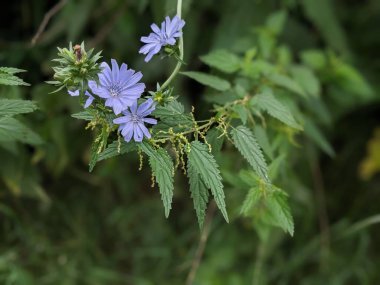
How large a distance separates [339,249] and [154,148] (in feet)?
6.12

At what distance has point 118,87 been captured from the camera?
4.51 feet

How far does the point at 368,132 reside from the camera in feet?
11.0

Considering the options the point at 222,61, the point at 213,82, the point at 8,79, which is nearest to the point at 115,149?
the point at 8,79

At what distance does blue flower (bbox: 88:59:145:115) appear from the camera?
1347mm

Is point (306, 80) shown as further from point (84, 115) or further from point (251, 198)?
point (84, 115)

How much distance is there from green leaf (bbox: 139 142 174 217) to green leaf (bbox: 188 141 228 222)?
6cm

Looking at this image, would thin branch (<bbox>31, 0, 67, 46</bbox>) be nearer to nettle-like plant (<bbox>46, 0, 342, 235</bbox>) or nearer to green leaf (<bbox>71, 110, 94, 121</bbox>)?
nettle-like plant (<bbox>46, 0, 342, 235</bbox>)

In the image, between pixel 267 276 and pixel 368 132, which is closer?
pixel 267 276

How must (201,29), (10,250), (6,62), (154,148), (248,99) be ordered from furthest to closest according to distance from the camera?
(201,29) < (10,250) < (6,62) < (248,99) < (154,148)

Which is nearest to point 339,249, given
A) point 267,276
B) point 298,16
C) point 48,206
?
point 267,276

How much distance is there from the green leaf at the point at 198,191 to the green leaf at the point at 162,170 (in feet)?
0.26

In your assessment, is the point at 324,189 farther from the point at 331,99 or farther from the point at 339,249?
the point at 331,99

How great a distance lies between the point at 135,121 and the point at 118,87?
9cm

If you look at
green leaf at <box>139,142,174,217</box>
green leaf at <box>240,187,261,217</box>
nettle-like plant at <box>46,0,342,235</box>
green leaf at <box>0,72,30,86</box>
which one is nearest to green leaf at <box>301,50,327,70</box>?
nettle-like plant at <box>46,0,342,235</box>
